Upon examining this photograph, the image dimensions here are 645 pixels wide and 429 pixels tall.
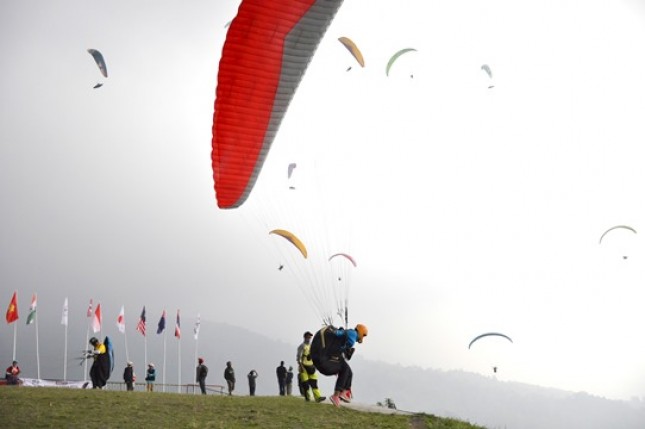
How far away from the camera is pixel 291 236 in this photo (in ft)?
61.8

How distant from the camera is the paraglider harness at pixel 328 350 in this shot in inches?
633

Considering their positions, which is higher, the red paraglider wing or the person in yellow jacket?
the red paraglider wing

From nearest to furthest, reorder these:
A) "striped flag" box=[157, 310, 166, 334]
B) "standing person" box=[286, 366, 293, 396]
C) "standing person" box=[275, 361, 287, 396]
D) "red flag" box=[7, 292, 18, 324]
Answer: "standing person" box=[275, 361, 287, 396] < "standing person" box=[286, 366, 293, 396] < "red flag" box=[7, 292, 18, 324] < "striped flag" box=[157, 310, 166, 334]

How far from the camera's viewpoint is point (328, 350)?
16.1m

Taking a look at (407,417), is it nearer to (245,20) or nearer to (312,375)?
(312,375)

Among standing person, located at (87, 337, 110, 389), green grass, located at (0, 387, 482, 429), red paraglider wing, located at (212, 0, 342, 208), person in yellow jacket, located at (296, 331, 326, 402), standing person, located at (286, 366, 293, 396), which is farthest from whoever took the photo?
standing person, located at (286, 366, 293, 396)

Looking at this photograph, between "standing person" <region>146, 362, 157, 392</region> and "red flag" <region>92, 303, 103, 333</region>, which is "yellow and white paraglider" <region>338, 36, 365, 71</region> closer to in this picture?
"standing person" <region>146, 362, 157, 392</region>

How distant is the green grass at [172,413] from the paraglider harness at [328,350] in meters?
1.23

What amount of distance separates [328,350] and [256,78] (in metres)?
6.53

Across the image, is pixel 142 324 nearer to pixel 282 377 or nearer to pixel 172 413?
pixel 282 377

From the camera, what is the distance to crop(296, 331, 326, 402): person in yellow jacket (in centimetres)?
1863

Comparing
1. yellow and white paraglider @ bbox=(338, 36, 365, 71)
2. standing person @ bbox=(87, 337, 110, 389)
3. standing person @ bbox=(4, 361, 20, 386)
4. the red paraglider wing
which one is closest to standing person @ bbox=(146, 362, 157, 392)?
standing person @ bbox=(4, 361, 20, 386)

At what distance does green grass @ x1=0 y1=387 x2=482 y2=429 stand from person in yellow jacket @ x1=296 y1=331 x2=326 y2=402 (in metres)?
0.39

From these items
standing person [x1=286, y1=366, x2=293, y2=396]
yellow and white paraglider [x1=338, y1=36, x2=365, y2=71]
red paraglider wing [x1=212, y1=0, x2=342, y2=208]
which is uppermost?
yellow and white paraglider [x1=338, y1=36, x2=365, y2=71]
